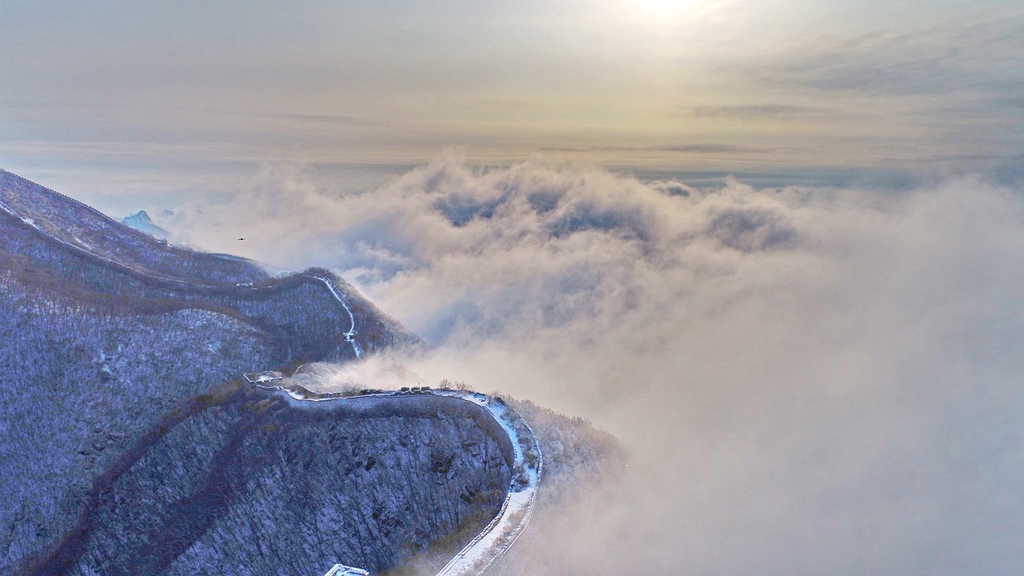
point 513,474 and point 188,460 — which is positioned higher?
point 513,474

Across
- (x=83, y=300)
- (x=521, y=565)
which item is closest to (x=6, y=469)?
(x=83, y=300)

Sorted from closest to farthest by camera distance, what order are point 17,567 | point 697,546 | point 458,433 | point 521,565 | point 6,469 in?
point 521,565 → point 697,546 → point 458,433 → point 17,567 → point 6,469

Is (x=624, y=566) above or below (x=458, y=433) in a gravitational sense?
below

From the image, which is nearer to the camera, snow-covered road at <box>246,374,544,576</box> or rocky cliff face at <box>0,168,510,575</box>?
snow-covered road at <box>246,374,544,576</box>

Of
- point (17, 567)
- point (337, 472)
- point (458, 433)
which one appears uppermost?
point (458, 433)

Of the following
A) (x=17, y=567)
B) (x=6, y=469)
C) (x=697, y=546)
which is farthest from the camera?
(x=6, y=469)

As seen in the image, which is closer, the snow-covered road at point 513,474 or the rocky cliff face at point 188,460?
the snow-covered road at point 513,474

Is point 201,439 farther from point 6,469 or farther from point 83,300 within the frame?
point 83,300

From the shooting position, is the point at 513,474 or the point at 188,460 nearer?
the point at 513,474
